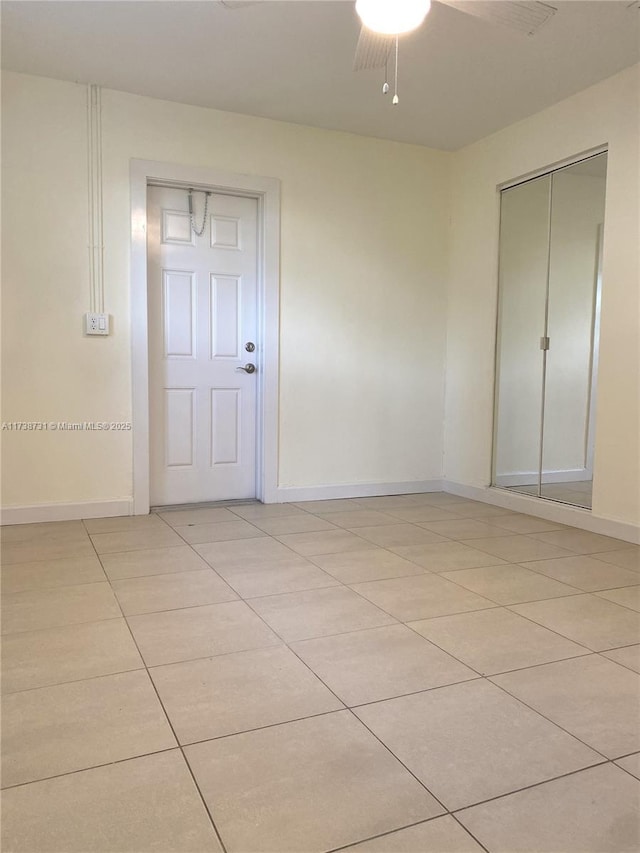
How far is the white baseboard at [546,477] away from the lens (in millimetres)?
3655

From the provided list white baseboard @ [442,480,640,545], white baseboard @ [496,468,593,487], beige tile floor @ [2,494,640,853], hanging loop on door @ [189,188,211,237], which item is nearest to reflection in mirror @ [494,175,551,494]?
white baseboard @ [496,468,593,487]

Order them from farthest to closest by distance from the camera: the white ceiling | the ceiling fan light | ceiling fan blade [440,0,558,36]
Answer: the white ceiling, ceiling fan blade [440,0,558,36], the ceiling fan light

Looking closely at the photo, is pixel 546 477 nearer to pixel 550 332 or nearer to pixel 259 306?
pixel 550 332

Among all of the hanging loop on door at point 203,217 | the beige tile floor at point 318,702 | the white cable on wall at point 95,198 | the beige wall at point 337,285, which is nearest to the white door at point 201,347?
the hanging loop on door at point 203,217

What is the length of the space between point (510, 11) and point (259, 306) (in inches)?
94.1

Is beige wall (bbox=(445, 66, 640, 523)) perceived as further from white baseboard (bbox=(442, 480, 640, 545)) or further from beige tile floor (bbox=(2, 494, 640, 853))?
beige tile floor (bbox=(2, 494, 640, 853))

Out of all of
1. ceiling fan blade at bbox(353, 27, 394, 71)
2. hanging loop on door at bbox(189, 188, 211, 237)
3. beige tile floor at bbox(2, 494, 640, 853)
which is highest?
ceiling fan blade at bbox(353, 27, 394, 71)

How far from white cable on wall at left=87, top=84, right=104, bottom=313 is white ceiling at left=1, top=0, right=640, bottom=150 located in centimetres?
15

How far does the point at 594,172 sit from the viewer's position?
353 cm

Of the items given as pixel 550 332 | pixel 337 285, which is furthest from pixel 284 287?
pixel 550 332

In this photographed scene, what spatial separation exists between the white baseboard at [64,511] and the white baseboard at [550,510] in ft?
7.86

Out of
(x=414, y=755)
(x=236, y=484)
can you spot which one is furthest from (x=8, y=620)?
(x=236, y=484)

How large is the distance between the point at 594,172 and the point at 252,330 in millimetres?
2327

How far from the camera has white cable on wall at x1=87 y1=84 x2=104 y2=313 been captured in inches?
138
